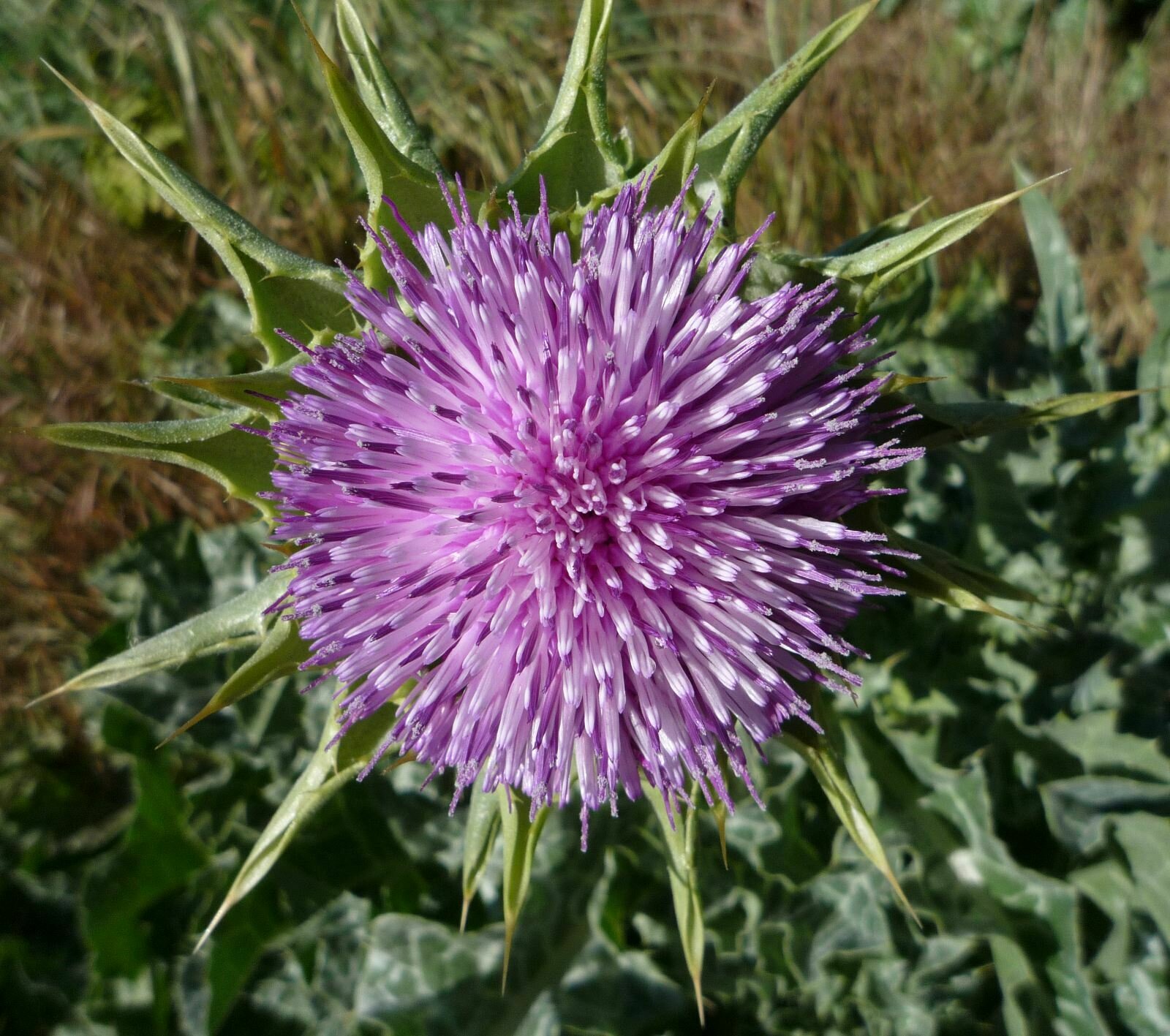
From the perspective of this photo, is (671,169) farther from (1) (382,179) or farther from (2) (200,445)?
(2) (200,445)

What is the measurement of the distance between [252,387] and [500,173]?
2.55 meters

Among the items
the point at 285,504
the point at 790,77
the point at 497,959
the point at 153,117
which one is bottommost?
the point at 497,959

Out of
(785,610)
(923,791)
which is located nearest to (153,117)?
(785,610)

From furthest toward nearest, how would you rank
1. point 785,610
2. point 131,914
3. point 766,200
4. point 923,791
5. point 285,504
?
point 766,200 < point 131,914 < point 923,791 < point 285,504 < point 785,610

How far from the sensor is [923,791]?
2.88m

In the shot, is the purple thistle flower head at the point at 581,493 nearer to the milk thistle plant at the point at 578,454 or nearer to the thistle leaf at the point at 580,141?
the milk thistle plant at the point at 578,454

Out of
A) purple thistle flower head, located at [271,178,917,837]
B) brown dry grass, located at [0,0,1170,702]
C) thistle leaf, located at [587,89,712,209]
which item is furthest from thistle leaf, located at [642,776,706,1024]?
brown dry grass, located at [0,0,1170,702]

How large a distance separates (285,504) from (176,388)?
38 cm

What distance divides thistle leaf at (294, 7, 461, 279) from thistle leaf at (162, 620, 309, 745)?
2.40 ft

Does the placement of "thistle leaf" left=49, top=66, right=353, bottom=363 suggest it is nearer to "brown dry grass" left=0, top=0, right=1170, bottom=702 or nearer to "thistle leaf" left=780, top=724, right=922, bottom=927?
"thistle leaf" left=780, top=724, right=922, bottom=927

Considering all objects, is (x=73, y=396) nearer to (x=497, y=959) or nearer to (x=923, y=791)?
(x=497, y=959)

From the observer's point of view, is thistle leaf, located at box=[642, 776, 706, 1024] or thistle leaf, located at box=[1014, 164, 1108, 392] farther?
thistle leaf, located at box=[1014, 164, 1108, 392]

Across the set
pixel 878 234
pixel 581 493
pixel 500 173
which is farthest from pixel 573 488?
pixel 500 173

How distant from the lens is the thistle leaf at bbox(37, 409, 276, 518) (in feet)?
5.89
